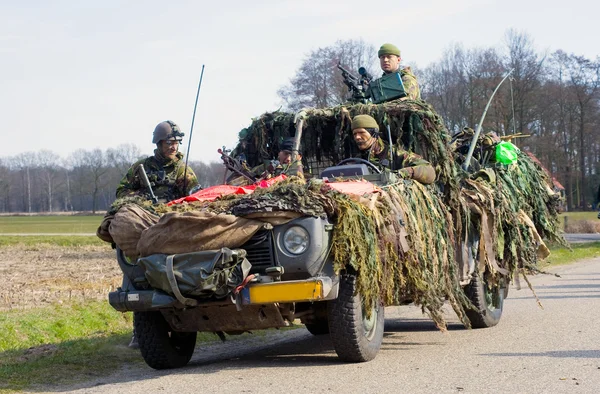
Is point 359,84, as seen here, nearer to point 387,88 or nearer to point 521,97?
point 387,88

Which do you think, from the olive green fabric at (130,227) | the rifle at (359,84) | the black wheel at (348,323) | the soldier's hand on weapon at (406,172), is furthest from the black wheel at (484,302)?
the olive green fabric at (130,227)

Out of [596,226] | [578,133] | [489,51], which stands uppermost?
[489,51]

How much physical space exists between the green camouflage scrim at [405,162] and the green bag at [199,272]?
2158 millimetres

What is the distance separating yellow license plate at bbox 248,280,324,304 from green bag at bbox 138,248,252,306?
0.15 m

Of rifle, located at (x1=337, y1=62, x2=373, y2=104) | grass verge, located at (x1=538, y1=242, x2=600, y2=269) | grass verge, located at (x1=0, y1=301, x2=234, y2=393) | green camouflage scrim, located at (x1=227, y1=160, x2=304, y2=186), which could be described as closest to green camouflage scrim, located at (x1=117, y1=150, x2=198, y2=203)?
green camouflage scrim, located at (x1=227, y1=160, x2=304, y2=186)

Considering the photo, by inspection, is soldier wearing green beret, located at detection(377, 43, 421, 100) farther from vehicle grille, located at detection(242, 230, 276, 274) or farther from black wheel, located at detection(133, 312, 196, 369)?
black wheel, located at detection(133, 312, 196, 369)

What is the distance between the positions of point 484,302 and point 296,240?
363cm

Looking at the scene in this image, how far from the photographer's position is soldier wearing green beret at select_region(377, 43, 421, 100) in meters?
10.0

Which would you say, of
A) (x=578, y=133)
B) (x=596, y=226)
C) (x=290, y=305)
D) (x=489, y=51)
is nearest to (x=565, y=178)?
(x=578, y=133)

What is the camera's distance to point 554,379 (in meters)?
6.38

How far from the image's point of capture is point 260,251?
6.79 meters

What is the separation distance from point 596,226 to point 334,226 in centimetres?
3536

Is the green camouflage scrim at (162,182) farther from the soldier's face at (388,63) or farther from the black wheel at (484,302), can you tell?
the black wheel at (484,302)

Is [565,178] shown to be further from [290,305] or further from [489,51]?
[290,305]
